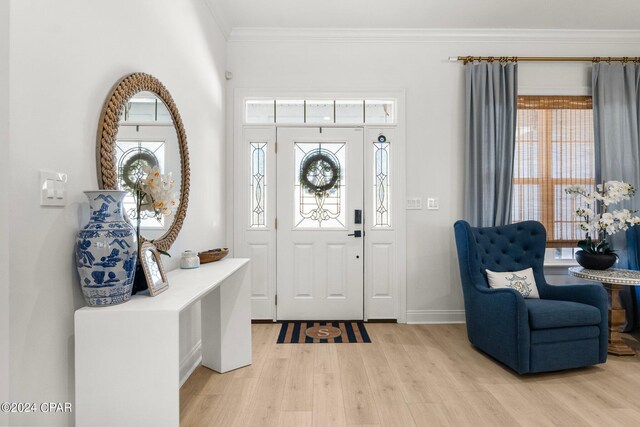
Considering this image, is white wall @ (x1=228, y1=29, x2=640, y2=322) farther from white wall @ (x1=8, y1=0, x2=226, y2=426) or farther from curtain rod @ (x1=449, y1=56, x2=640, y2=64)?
white wall @ (x1=8, y1=0, x2=226, y2=426)

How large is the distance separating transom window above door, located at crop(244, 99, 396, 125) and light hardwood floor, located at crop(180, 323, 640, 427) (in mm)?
2262

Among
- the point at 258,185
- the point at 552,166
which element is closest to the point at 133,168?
the point at 258,185

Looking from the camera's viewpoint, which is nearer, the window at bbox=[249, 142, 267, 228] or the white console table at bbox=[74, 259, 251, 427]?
the white console table at bbox=[74, 259, 251, 427]

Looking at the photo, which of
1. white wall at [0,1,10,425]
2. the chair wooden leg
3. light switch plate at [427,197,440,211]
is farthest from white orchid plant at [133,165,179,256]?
the chair wooden leg

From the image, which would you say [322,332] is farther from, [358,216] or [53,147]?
[53,147]

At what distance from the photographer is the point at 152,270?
158 cm

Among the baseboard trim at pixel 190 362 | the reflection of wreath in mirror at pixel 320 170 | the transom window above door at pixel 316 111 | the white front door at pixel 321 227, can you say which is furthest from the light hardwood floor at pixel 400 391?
the transom window above door at pixel 316 111

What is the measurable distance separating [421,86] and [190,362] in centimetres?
332

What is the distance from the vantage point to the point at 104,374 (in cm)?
130

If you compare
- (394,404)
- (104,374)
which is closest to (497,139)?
(394,404)

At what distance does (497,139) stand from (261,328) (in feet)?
9.97

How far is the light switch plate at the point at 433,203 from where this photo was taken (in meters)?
3.54

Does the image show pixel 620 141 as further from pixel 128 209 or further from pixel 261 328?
pixel 128 209

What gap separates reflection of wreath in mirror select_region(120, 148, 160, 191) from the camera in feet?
5.42
